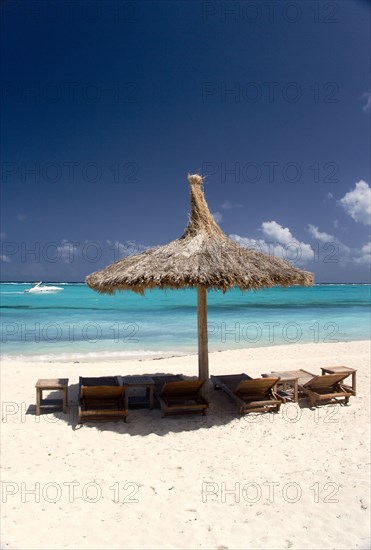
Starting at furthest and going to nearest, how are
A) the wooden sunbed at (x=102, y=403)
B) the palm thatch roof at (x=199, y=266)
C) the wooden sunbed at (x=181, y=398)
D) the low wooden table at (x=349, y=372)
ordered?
the low wooden table at (x=349, y=372) → the wooden sunbed at (x=181, y=398) → the wooden sunbed at (x=102, y=403) → the palm thatch roof at (x=199, y=266)

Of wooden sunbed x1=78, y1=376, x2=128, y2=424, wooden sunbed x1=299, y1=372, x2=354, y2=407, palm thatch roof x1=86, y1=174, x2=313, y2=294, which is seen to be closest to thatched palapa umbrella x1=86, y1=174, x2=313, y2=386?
palm thatch roof x1=86, y1=174, x2=313, y2=294

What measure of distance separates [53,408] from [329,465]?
4.05 m

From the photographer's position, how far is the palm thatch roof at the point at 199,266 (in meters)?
5.61

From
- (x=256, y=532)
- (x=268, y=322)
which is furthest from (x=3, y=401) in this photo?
(x=268, y=322)

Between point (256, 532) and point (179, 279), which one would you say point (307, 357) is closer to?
point (179, 279)

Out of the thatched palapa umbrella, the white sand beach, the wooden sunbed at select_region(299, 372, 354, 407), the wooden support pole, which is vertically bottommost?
the white sand beach

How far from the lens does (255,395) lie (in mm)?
6367

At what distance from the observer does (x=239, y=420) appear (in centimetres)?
598

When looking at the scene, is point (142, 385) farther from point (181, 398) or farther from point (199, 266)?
point (199, 266)

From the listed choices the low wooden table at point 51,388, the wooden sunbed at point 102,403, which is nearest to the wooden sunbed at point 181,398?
the wooden sunbed at point 102,403

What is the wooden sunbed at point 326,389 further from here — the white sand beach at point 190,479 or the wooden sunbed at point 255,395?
the wooden sunbed at point 255,395

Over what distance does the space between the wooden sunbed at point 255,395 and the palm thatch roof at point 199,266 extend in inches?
55.0

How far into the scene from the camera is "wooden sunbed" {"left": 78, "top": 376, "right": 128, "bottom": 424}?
5.77 metres

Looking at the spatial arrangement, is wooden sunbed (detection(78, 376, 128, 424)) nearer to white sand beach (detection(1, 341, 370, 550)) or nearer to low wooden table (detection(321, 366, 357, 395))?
white sand beach (detection(1, 341, 370, 550))
